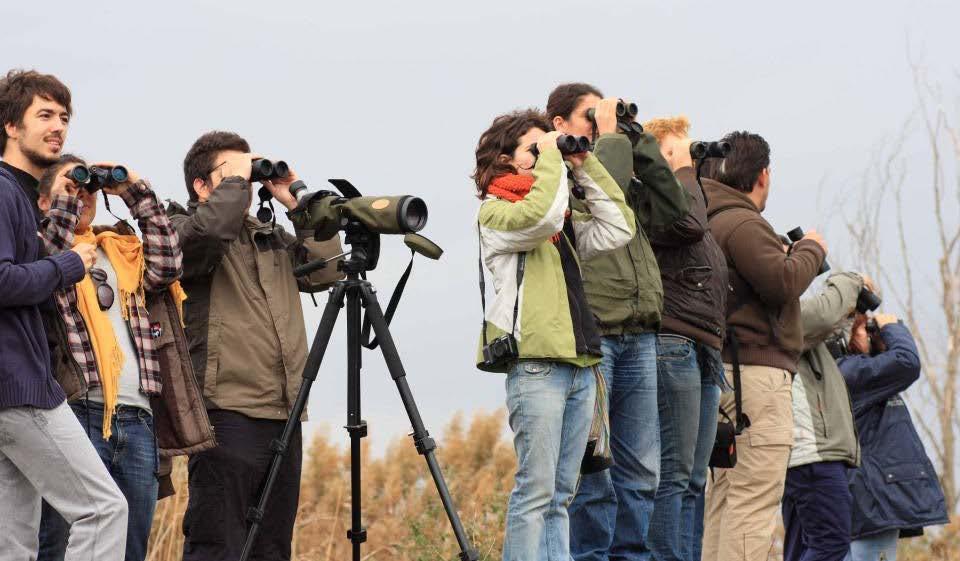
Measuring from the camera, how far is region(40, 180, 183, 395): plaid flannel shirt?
11.8ft

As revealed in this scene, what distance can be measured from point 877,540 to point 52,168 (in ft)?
12.5

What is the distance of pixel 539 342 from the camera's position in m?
3.86

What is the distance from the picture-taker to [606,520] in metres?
4.20

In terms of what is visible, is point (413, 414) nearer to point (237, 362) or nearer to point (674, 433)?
point (237, 362)

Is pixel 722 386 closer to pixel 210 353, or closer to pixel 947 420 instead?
pixel 210 353

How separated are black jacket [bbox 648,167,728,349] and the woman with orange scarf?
166 cm

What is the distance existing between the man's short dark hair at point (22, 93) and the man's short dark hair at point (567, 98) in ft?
5.73

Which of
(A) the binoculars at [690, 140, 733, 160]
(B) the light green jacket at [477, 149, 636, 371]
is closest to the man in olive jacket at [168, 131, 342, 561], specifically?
(B) the light green jacket at [477, 149, 636, 371]

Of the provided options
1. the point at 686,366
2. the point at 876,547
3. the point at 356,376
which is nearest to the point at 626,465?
the point at 686,366

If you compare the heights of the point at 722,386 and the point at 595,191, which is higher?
the point at 595,191

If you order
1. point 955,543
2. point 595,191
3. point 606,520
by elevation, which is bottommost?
point 955,543

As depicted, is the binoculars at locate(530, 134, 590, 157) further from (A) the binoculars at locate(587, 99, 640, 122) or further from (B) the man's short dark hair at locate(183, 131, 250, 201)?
(B) the man's short dark hair at locate(183, 131, 250, 201)

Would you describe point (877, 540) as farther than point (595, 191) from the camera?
Yes

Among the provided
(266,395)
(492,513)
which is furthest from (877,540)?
(266,395)
